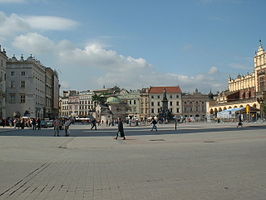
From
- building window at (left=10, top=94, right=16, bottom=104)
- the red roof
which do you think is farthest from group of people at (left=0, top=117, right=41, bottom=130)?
the red roof

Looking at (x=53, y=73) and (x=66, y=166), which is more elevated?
(x=53, y=73)

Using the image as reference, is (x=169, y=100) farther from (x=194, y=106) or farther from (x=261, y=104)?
(x=261, y=104)

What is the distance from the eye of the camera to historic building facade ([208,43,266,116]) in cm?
9564

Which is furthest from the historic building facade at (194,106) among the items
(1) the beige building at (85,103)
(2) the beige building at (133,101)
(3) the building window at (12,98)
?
(3) the building window at (12,98)

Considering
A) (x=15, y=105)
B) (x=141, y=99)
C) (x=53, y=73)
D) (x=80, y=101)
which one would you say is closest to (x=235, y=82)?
(x=141, y=99)

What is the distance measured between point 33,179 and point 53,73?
11437 cm

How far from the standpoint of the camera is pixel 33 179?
973 cm

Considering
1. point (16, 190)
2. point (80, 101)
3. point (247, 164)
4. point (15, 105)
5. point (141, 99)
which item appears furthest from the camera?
point (80, 101)

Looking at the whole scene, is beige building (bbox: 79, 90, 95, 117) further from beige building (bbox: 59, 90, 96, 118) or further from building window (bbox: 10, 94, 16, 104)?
building window (bbox: 10, 94, 16, 104)

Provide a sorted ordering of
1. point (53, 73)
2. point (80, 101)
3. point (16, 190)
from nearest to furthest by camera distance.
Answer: point (16, 190) → point (53, 73) → point (80, 101)

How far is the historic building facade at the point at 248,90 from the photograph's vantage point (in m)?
95.6

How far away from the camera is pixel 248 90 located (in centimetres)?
11081

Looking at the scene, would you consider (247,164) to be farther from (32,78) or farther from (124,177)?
(32,78)


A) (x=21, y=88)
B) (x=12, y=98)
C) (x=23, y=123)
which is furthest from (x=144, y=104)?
(x=23, y=123)
